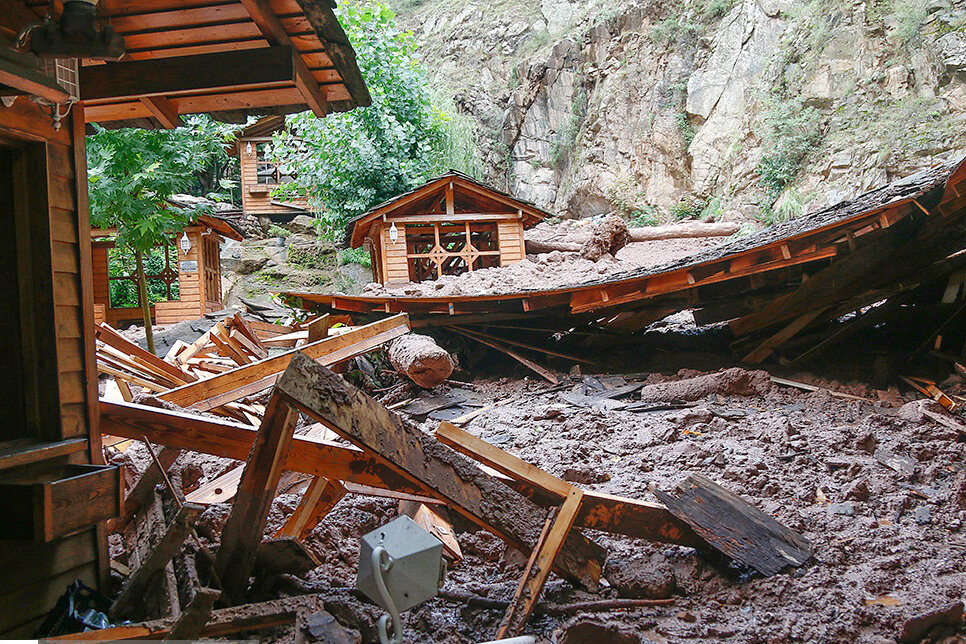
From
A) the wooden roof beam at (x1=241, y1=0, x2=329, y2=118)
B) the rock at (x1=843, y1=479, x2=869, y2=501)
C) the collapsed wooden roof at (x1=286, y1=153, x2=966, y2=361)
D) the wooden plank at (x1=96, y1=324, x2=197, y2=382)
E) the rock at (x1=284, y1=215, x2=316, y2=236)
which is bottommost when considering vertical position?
the rock at (x1=843, y1=479, x2=869, y2=501)

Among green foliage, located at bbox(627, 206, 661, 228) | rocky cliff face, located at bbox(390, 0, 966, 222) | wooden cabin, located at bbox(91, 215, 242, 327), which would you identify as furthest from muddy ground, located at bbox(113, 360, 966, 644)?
green foliage, located at bbox(627, 206, 661, 228)

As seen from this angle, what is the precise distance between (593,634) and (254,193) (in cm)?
2996

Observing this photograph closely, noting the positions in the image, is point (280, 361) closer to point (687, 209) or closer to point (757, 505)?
point (757, 505)

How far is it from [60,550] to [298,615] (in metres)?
1.38

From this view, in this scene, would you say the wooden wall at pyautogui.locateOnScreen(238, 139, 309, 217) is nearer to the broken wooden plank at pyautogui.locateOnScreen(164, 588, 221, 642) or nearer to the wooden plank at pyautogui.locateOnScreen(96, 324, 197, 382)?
the wooden plank at pyautogui.locateOnScreen(96, 324, 197, 382)

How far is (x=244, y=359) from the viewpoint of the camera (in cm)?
812

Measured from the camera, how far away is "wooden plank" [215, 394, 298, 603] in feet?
9.05

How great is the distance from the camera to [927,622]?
2.53 meters

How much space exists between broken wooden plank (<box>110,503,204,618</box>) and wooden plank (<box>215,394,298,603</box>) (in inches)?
8.2

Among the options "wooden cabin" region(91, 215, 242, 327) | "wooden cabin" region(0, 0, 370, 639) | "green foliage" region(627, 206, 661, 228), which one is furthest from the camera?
"green foliage" region(627, 206, 661, 228)

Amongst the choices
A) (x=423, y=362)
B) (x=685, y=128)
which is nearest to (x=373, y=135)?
(x=423, y=362)

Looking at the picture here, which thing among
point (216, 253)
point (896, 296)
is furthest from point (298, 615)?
point (216, 253)

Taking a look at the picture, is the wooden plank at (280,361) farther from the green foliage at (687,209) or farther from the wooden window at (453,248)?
the green foliage at (687,209)

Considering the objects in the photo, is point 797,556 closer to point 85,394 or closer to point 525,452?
point 525,452
